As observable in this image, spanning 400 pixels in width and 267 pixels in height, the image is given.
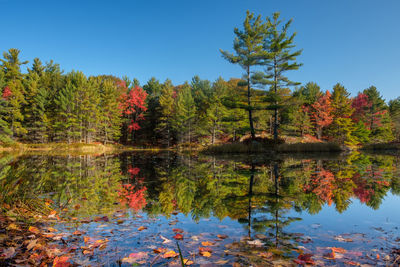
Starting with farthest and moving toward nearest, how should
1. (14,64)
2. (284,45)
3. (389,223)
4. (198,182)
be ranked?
(14,64)
(284,45)
(198,182)
(389,223)

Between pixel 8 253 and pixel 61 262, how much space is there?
1.62 ft

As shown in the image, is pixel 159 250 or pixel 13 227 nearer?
pixel 159 250

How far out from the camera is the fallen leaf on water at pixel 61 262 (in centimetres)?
172

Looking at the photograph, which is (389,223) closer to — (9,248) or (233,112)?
(9,248)

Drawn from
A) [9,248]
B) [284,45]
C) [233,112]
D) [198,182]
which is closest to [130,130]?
[233,112]

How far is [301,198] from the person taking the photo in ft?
12.5

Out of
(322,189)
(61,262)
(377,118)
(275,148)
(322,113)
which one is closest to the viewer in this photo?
(61,262)

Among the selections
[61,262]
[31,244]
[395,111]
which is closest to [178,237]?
[61,262]

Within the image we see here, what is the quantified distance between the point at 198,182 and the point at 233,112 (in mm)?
28095

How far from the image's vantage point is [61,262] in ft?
5.77

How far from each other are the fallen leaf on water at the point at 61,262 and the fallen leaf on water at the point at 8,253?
15.1 inches

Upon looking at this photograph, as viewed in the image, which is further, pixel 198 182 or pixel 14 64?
pixel 14 64

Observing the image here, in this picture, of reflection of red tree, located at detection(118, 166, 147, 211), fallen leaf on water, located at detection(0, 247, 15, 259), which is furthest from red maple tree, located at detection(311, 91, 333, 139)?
fallen leaf on water, located at detection(0, 247, 15, 259)

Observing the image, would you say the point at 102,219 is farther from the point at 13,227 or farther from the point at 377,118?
the point at 377,118
